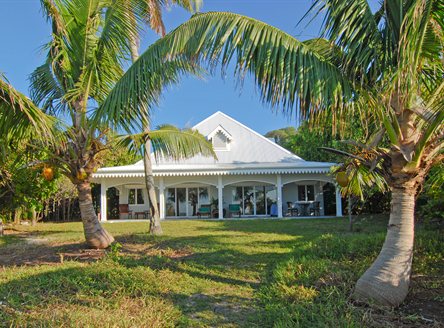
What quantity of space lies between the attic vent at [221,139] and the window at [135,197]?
6.55m

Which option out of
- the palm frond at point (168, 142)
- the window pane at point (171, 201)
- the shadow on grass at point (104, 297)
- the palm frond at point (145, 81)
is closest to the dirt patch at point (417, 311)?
the shadow on grass at point (104, 297)

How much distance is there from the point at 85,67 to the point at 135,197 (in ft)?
62.2

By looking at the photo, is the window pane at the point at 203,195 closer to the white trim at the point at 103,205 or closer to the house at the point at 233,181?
the house at the point at 233,181

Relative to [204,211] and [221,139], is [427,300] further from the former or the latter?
[221,139]

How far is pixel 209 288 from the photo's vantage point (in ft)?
20.4

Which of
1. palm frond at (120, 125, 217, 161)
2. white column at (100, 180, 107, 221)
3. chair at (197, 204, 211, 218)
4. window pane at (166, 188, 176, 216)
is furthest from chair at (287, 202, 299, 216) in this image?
palm frond at (120, 125, 217, 161)

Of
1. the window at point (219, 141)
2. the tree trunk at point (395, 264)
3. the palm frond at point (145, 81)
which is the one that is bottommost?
the tree trunk at point (395, 264)

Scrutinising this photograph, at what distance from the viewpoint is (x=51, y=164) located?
28.7ft

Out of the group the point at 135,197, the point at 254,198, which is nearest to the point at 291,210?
the point at 254,198

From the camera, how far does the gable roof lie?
22.6m

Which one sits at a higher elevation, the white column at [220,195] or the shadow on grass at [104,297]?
the white column at [220,195]

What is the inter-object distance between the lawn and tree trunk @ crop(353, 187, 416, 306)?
22 cm

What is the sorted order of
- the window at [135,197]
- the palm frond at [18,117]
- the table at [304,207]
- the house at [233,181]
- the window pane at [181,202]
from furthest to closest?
the window at [135,197]
the window pane at [181,202]
the table at [304,207]
the house at [233,181]
the palm frond at [18,117]

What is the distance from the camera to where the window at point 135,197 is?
2672 cm
